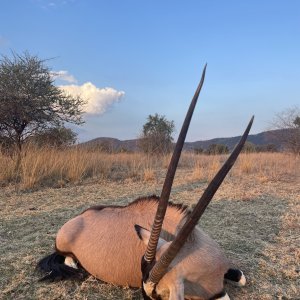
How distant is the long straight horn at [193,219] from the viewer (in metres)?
2.09

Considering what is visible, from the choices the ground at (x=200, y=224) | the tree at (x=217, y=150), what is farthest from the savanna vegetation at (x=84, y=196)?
the tree at (x=217, y=150)

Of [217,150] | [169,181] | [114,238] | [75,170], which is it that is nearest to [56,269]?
[114,238]

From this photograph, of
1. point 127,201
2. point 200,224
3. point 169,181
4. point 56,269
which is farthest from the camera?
point 127,201

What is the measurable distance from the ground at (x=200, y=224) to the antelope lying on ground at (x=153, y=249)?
0.16 metres

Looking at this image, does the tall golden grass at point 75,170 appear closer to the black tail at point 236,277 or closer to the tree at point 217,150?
the black tail at point 236,277

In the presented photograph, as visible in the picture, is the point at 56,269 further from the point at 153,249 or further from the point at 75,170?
the point at 75,170

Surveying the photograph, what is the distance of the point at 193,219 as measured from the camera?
224 centimetres

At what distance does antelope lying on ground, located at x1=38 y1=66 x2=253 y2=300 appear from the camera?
2328 mm

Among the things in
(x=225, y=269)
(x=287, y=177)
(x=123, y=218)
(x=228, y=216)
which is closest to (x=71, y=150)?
(x=287, y=177)

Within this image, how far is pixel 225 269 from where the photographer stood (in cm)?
295

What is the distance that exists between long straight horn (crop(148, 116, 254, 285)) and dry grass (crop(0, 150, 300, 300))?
2.96ft

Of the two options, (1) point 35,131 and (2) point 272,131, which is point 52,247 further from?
(2) point 272,131

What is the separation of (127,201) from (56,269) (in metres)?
3.66

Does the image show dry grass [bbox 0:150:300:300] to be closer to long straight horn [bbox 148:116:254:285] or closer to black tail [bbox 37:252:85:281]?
black tail [bbox 37:252:85:281]
